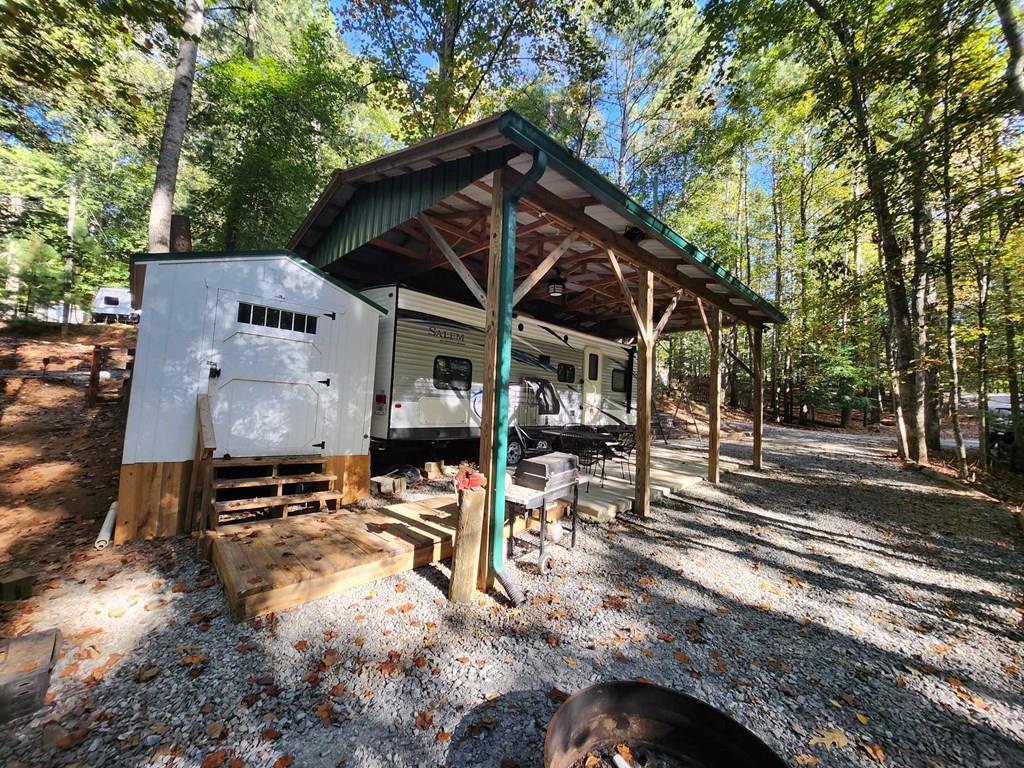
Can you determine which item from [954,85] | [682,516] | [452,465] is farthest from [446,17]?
[682,516]

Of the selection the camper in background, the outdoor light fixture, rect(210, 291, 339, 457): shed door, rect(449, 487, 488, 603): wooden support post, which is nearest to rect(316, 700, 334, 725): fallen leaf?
rect(449, 487, 488, 603): wooden support post

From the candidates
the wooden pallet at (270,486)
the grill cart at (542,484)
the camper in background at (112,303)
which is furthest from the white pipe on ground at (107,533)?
the camper in background at (112,303)

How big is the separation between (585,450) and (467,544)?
164 inches

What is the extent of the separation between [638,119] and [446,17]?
9018mm

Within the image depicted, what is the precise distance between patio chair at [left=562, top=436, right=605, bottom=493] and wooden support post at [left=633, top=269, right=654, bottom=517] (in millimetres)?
1131

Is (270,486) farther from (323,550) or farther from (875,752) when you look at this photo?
(875,752)

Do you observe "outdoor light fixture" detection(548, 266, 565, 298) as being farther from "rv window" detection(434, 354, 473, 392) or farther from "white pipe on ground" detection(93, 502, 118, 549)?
"white pipe on ground" detection(93, 502, 118, 549)

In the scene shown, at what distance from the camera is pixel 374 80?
10789 mm

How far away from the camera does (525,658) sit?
2.51 metres

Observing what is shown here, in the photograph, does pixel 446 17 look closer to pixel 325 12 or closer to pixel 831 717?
pixel 325 12

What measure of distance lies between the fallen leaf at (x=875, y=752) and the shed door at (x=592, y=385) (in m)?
8.01

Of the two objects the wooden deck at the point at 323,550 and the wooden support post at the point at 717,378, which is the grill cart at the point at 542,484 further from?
the wooden support post at the point at 717,378

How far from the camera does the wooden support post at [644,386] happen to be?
5.14 m

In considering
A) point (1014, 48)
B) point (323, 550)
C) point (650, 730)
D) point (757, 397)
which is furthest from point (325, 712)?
point (757, 397)
